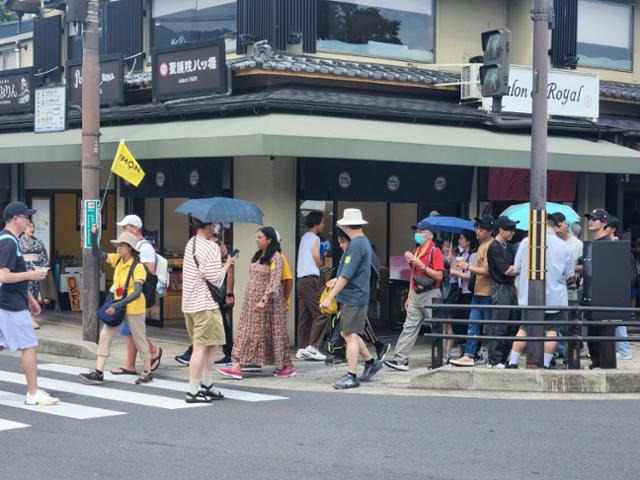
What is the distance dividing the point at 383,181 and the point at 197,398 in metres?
6.69

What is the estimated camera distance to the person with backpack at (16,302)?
10.3m

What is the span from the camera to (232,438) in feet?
29.2

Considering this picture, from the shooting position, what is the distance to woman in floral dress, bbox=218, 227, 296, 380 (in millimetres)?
12539

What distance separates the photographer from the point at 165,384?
12.3 metres

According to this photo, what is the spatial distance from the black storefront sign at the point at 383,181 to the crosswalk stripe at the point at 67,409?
6191mm

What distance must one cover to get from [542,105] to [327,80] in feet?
15.4

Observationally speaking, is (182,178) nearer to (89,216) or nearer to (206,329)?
(89,216)

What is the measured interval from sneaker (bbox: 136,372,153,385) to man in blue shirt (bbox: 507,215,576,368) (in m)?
4.16

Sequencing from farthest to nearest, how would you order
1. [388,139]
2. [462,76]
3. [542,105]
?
[462,76] → [388,139] → [542,105]

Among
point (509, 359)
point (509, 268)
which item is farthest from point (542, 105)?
point (509, 359)

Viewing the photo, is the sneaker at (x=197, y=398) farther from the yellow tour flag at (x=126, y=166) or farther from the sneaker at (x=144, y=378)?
the yellow tour flag at (x=126, y=166)

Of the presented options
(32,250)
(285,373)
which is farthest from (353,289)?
(32,250)

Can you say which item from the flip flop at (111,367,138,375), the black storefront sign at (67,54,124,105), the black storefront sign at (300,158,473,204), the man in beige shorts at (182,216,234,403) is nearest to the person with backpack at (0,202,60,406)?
the man in beige shorts at (182,216,234,403)

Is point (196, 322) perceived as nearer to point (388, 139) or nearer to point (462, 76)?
point (388, 139)
